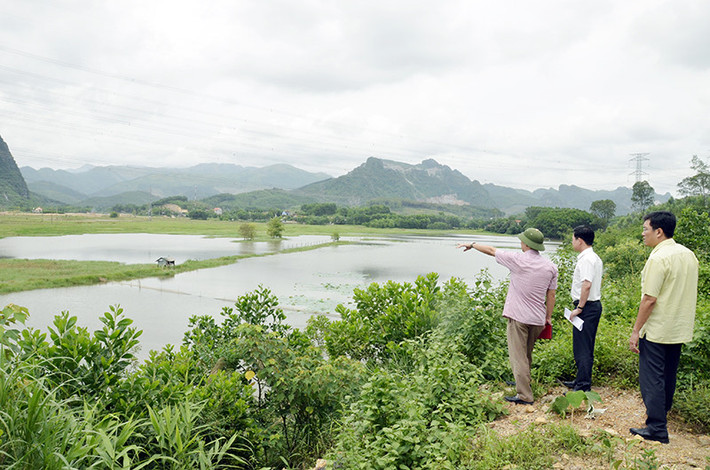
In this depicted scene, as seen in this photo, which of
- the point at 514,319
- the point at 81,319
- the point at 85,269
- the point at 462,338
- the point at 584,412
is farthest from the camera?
the point at 85,269

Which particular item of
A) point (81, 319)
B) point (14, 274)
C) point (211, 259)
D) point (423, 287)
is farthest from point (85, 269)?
point (423, 287)

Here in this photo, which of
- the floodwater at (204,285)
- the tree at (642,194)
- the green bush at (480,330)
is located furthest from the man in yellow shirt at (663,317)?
the tree at (642,194)

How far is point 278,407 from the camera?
199 inches

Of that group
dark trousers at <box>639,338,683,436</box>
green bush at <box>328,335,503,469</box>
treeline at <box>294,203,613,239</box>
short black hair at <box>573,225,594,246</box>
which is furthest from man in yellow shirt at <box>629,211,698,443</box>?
treeline at <box>294,203,613,239</box>

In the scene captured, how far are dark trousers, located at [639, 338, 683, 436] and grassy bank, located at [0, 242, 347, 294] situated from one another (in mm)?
27854

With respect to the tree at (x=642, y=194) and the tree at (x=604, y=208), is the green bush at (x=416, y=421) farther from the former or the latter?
the tree at (x=604, y=208)

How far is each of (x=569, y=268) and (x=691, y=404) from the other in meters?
4.47

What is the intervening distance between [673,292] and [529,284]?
129 centimetres

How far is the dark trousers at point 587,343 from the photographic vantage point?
4.59 meters

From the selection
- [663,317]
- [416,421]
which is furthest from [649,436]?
[416,421]

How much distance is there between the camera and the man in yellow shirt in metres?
3.65

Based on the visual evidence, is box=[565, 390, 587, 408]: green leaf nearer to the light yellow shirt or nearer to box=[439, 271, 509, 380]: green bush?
the light yellow shirt

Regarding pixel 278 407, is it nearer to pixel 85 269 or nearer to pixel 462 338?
pixel 462 338

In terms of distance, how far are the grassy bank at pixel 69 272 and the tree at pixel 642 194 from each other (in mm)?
75574
